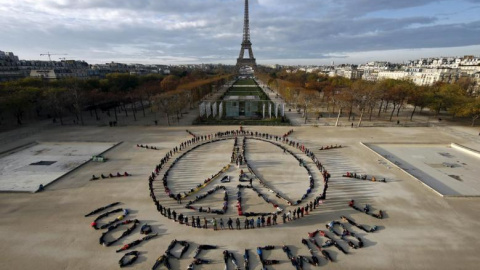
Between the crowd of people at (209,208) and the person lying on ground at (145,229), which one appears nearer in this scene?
the person lying on ground at (145,229)

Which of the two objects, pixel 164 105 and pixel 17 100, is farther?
pixel 164 105

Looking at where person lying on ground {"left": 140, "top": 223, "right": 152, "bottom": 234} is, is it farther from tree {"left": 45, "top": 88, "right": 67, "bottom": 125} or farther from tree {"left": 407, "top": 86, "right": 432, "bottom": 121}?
tree {"left": 407, "top": 86, "right": 432, "bottom": 121}

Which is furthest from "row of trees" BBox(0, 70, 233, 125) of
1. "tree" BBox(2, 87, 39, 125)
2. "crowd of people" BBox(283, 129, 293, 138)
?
"crowd of people" BBox(283, 129, 293, 138)

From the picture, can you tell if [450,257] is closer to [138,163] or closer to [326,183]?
[326,183]

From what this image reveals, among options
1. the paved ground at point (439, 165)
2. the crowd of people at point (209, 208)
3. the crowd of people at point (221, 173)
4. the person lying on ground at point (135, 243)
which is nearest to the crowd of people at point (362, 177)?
the crowd of people at point (221, 173)

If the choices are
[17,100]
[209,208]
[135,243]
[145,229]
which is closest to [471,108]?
[209,208]

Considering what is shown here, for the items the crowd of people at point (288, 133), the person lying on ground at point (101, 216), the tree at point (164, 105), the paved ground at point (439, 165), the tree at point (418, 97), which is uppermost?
the tree at point (418, 97)

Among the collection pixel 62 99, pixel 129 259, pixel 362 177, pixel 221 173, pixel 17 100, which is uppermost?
pixel 17 100

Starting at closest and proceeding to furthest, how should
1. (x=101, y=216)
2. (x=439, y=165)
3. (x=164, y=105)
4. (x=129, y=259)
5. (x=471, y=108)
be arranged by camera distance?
(x=129, y=259), (x=101, y=216), (x=439, y=165), (x=471, y=108), (x=164, y=105)

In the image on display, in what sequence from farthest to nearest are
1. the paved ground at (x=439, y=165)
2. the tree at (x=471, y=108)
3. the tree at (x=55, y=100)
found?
the tree at (x=55, y=100)
the tree at (x=471, y=108)
the paved ground at (x=439, y=165)

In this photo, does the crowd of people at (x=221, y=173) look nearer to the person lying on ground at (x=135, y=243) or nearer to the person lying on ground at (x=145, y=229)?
the person lying on ground at (x=145, y=229)

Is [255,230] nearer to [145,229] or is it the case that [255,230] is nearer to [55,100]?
[145,229]
